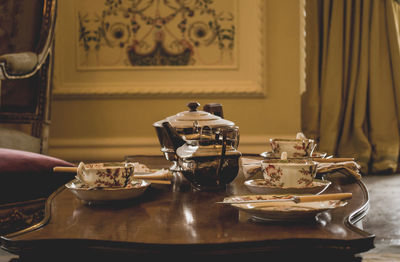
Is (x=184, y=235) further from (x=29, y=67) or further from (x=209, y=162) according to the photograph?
(x=29, y=67)

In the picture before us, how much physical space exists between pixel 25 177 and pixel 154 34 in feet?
4.46

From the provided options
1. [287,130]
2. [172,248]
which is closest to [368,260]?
[172,248]

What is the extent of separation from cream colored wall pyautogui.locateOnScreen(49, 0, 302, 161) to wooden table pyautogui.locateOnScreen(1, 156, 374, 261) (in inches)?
68.0

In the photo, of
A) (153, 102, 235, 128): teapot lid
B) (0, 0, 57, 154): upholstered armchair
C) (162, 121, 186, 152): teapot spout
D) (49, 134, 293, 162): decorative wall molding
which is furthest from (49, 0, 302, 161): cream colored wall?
(162, 121, 186, 152): teapot spout

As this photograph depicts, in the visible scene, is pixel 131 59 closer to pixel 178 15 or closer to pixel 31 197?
pixel 178 15

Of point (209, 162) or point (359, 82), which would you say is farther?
point (359, 82)

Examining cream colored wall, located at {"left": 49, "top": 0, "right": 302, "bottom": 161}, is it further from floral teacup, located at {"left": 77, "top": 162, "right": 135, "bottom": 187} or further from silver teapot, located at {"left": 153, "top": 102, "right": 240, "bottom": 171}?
floral teacup, located at {"left": 77, "top": 162, "right": 135, "bottom": 187}

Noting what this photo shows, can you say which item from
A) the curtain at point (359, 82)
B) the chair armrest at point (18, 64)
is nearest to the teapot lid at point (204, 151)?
the chair armrest at point (18, 64)

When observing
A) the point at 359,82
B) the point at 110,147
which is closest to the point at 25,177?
the point at 110,147

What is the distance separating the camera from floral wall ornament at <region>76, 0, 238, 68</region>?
233 cm

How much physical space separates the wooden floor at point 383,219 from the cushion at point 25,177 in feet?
0.72

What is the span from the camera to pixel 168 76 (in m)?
2.35

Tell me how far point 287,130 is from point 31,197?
151 centimetres

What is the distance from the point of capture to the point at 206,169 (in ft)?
2.53
